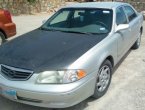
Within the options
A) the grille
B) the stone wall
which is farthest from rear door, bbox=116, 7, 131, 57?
the stone wall

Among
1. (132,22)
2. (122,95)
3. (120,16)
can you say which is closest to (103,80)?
(122,95)

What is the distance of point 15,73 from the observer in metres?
3.61

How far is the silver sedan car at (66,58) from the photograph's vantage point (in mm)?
3449

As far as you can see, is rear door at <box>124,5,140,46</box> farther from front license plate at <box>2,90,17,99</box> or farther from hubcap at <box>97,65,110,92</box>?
front license plate at <box>2,90,17,99</box>

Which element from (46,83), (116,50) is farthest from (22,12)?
(46,83)

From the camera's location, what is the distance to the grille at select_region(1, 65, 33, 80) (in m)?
3.52

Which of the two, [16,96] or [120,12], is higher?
[120,12]

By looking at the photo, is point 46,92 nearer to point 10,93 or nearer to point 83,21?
point 10,93

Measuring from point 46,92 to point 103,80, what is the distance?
1.29 metres

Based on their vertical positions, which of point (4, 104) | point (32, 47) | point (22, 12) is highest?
point (32, 47)

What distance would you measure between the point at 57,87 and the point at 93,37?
1.40 m

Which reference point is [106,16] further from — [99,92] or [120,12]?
[99,92]

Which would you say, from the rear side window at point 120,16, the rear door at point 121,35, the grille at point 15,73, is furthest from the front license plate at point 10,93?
the rear side window at point 120,16

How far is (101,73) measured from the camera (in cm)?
418
